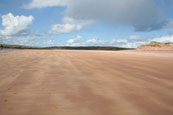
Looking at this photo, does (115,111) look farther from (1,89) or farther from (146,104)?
(1,89)

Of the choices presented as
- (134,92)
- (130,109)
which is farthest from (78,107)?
(134,92)

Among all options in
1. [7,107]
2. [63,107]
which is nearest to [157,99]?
[63,107]

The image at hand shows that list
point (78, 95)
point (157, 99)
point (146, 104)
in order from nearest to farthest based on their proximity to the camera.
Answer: point (146, 104), point (157, 99), point (78, 95)

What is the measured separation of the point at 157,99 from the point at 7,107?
2790 mm

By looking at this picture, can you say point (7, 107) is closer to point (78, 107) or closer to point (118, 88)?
point (78, 107)

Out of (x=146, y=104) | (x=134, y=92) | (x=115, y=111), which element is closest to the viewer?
(x=115, y=111)

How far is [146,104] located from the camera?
255cm

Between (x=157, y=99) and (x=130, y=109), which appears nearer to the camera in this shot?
(x=130, y=109)

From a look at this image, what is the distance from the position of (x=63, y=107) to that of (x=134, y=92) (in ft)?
5.50

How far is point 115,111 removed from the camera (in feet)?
7.54

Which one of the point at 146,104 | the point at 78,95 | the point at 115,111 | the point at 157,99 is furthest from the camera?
Result: the point at 78,95

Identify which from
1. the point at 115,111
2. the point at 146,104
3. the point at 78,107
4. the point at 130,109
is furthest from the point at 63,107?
the point at 146,104

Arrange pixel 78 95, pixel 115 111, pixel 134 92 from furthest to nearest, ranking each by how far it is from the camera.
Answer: pixel 134 92 < pixel 78 95 < pixel 115 111

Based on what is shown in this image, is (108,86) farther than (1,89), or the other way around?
(108,86)
